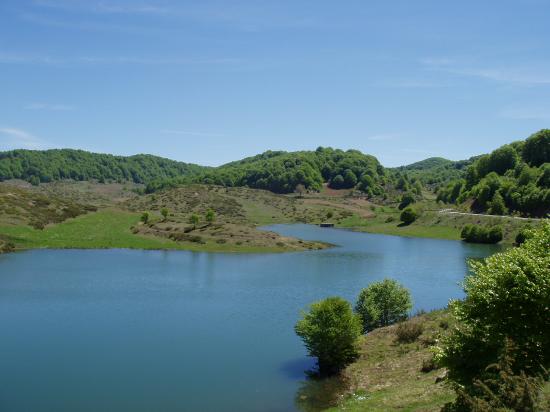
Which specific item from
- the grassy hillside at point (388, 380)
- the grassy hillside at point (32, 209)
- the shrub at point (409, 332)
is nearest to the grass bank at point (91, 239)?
the grassy hillside at point (32, 209)

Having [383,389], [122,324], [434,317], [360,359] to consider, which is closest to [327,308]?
[360,359]

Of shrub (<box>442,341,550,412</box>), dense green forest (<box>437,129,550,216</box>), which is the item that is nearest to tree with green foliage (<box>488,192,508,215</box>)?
dense green forest (<box>437,129,550,216</box>)

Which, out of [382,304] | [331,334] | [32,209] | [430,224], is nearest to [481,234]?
[430,224]

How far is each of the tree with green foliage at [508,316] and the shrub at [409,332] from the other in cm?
1842

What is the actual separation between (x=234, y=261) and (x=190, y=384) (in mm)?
60773

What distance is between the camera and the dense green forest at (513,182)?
476 feet

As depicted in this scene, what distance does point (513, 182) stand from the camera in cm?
16100

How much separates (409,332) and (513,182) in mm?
134865

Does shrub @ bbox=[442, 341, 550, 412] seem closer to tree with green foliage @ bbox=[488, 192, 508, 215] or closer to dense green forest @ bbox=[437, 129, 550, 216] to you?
dense green forest @ bbox=[437, 129, 550, 216]

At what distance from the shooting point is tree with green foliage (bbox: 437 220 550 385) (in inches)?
824

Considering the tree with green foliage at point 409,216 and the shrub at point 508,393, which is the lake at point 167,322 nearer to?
the shrub at point 508,393

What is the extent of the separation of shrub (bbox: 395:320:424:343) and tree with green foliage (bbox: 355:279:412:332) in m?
5.78

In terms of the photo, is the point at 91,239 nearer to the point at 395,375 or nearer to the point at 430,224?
the point at 395,375

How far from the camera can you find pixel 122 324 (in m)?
51.3
